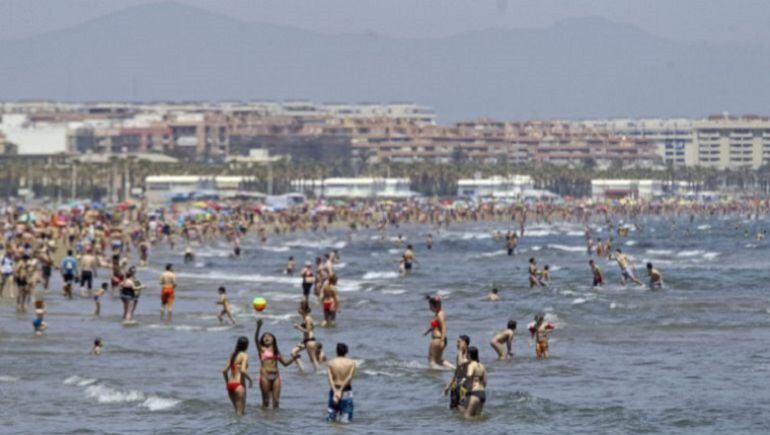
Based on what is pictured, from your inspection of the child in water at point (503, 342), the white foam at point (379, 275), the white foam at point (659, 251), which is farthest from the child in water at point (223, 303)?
the white foam at point (659, 251)

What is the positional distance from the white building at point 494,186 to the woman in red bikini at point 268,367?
146971 millimetres

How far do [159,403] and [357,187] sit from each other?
145 meters

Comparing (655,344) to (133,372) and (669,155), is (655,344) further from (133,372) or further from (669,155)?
(669,155)

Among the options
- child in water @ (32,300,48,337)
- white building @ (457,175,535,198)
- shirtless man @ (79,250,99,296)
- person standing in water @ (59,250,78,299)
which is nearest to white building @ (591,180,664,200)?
white building @ (457,175,535,198)

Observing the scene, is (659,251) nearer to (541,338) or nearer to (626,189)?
(541,338)

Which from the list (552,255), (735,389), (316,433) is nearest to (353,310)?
(735,389)

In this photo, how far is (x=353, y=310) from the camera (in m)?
37.6

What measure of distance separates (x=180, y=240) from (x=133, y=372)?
6072 centimetres

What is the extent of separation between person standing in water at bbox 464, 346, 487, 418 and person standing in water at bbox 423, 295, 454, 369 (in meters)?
4.01

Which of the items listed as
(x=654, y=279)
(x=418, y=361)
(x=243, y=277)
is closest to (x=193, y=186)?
(x=243, y=277)

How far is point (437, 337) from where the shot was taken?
2488 centimetres

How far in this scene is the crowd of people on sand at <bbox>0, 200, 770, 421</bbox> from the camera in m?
20.5

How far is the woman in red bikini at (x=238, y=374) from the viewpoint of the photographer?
65.0ft

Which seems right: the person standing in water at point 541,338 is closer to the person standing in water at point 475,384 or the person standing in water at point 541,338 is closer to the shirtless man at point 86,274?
the person standing in water at point 475,384
